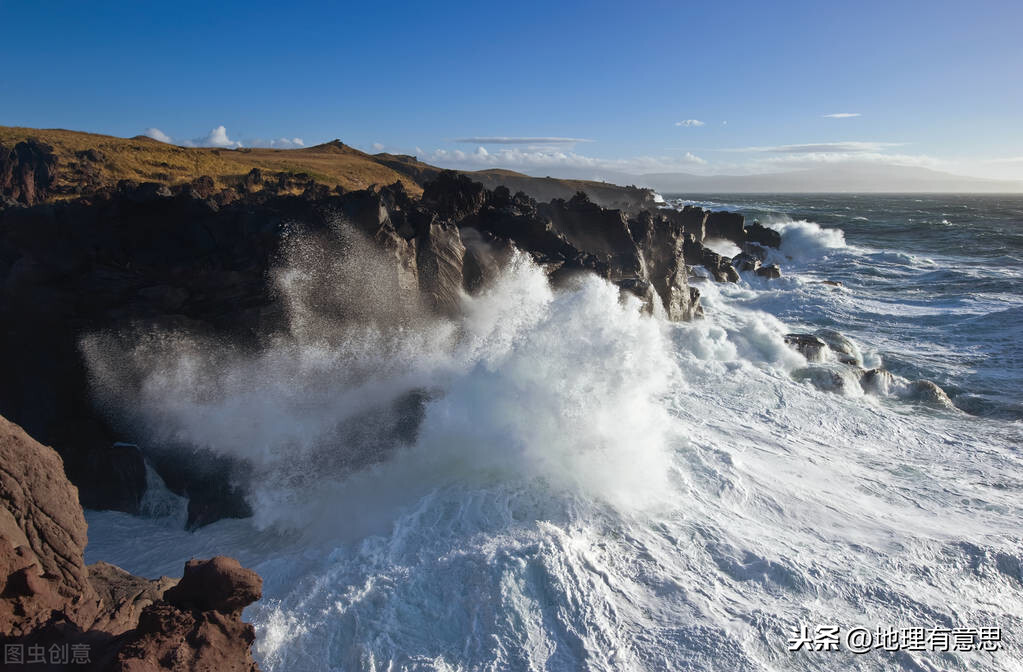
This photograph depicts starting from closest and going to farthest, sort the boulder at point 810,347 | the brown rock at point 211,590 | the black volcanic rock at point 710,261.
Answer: the brown rock at point 211,590 < the boulder at point 810,347 < the black volcanic rock at point 710,261

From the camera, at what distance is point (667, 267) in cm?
2048

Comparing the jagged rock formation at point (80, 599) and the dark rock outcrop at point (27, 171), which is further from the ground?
the dark rock outcrop at point (27, 171)

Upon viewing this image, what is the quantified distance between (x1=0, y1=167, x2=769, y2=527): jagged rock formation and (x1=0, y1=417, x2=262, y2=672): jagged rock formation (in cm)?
360

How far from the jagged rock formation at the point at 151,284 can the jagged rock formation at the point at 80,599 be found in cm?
360

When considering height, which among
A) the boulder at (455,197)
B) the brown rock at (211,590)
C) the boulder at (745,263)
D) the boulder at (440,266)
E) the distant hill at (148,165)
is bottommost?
the brown rock at (211,590)

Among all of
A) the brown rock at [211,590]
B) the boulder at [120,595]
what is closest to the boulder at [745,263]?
the boulder at [120,595]

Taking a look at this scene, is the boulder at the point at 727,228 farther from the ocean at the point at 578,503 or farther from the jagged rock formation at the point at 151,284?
the jagged rock formation at the point at 151,284

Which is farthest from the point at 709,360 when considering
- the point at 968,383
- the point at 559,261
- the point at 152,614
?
the point at 152,614

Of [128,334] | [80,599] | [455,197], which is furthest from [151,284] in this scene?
[455,197]

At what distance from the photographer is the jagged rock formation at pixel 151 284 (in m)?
8.94

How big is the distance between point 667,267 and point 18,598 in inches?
761

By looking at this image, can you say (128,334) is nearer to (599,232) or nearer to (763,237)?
(599,232)

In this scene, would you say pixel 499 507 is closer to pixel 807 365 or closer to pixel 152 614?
pixel 152 614

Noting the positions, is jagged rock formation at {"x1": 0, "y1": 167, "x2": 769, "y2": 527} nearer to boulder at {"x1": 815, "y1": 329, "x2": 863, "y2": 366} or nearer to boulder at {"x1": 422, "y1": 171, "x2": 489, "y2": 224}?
boulder at {"x1": 422, "y1": 171, "x2": 489, "y2": 224}
